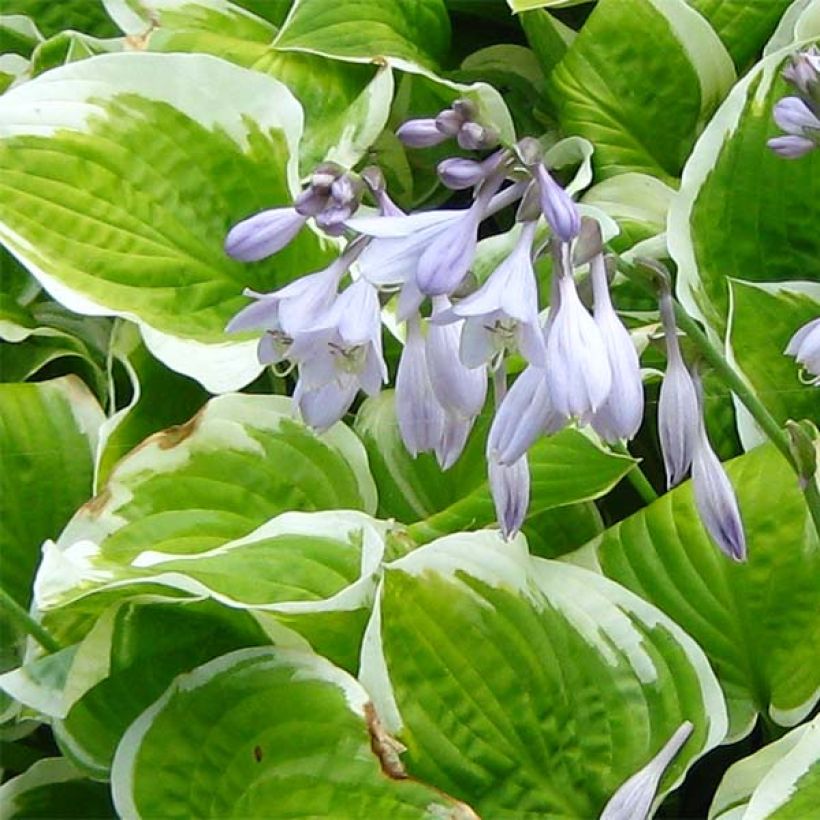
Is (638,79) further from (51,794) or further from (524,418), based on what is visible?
(51,794)

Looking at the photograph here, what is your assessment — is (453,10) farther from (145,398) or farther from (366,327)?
(366,327)

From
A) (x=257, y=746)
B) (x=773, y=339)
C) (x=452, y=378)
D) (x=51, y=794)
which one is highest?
(x=452, y=378)

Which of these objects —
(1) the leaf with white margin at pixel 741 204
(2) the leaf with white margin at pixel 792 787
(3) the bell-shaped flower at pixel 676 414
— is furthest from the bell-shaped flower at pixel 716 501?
(1) the leaf with white margin at pixel 741 204

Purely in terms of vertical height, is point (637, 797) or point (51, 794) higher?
point (637, 797)

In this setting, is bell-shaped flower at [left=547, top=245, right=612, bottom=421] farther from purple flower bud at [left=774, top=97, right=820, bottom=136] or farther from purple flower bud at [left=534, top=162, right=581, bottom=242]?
purple flower bud at [left=774, top=97, right=820, bottom=136]

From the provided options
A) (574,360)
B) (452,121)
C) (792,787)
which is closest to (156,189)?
(452,121)

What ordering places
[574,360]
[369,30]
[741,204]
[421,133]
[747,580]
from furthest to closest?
1. [369,30]
2. [741,204]
3. [747,580]
4. [421,133]
5. [574,360]

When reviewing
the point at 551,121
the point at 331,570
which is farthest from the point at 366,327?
the point at 551,121
